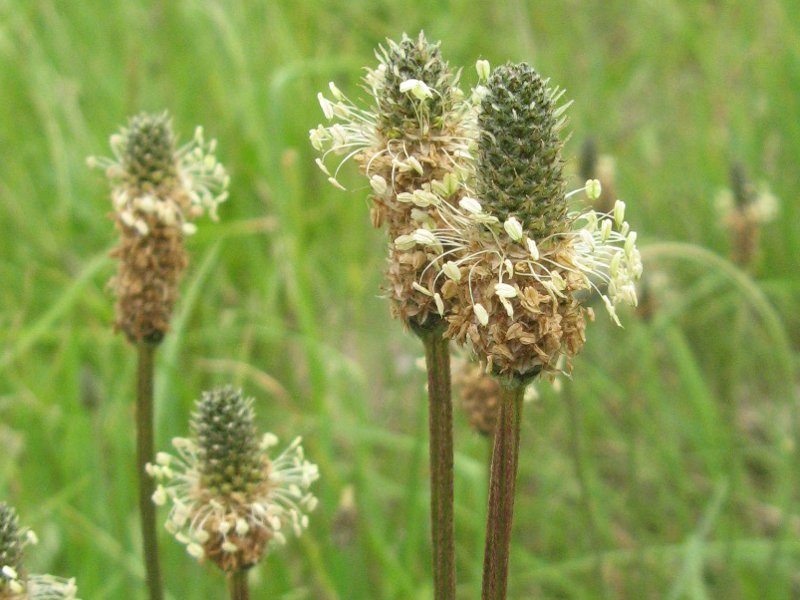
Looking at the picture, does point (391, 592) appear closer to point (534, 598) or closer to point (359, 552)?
point (359, 552)

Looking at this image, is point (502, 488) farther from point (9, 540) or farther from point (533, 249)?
point (9, 540)

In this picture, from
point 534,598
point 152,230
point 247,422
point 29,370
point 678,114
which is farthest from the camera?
point 678,114

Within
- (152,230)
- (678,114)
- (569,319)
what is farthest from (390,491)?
(678,114)

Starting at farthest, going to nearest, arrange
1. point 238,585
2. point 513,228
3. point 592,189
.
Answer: point 238,585, point 592,189, point 513,228

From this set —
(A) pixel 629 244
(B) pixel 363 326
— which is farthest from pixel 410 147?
(B) pixel 363 326

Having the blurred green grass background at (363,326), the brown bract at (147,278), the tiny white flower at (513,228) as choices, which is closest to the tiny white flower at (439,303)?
the tiny white flower at (513,228)

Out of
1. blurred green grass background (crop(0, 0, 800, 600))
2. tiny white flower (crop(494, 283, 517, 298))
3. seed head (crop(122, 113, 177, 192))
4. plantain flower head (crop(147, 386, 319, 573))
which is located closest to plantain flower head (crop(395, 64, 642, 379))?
tiny white flower (crop(494, 283, 517, 298))
